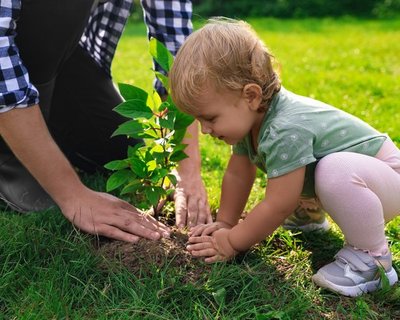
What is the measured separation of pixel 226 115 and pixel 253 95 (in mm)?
108

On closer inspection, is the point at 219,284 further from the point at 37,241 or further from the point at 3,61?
the point at 3,61

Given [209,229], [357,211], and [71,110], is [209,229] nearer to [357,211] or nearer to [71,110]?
[357,211]

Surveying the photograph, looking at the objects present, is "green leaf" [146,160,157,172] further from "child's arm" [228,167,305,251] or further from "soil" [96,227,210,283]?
"child's arm" [228,167,305,251]

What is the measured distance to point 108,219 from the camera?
2275 millimetres

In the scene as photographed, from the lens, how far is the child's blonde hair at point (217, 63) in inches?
76.0

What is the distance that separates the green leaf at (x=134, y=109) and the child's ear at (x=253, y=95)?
34 centimetres

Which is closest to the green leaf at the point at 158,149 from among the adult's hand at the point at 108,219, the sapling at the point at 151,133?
the sapling at the point at 151,133

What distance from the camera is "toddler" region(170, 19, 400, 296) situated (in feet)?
6.43

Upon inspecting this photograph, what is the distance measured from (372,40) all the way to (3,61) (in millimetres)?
6869

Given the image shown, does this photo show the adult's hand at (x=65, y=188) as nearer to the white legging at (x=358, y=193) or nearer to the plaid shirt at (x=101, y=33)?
the plaid shirt at (x=101, y=33)

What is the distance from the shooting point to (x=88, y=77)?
9.97 feet

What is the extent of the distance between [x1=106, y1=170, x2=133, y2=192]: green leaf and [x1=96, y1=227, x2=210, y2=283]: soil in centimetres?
21

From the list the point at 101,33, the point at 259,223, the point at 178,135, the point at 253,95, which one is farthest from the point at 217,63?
the point at 101,33

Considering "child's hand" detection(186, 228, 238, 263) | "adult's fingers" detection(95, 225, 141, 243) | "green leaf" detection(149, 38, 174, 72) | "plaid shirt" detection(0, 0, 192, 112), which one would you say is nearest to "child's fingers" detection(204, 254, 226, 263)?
"child's hand" detection(186, 228, 238, 263)
